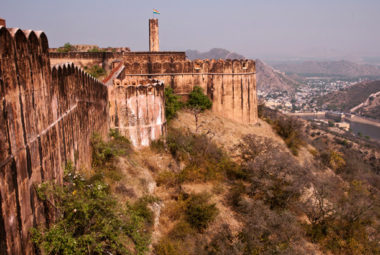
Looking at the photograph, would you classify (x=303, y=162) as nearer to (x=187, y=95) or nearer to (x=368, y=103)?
(x=187, y=95)

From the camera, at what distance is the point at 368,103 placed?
360 feet

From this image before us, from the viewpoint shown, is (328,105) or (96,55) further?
(328,105)

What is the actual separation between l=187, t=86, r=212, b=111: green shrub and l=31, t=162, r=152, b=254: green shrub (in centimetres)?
1427

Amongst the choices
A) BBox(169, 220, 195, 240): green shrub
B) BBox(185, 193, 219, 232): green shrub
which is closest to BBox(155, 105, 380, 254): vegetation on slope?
BBox(169, 220, 195, 240): green shrub

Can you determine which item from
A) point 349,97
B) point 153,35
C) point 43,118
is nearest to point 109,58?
point 153,35

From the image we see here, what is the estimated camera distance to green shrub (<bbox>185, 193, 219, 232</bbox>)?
10.7 metres

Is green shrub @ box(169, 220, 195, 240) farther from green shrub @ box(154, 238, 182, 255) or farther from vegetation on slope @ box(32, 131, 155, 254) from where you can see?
vegetation on slope @ box(32, 131, 155, 254)

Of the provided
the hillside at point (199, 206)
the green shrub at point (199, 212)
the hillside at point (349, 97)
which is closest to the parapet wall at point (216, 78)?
the hillside at point (199, 206)

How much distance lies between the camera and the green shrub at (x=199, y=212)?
10.7 meters

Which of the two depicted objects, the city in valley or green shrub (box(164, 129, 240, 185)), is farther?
green shrub (box(164, 129, 240, 185))

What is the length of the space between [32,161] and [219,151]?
1150cm

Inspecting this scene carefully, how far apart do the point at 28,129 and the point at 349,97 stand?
133221 millimetres

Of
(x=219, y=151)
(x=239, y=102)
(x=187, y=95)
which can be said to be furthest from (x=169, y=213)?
(x=239, y=102)

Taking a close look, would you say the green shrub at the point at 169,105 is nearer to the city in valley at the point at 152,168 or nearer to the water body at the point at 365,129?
the city in valley at the point at 152,168
